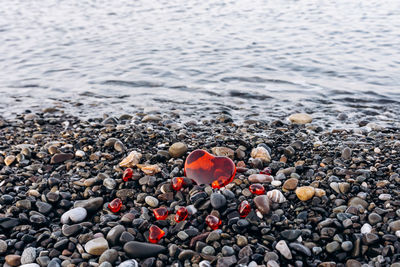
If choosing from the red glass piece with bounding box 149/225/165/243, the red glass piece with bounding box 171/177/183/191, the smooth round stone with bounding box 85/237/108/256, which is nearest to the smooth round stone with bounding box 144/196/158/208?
the red glass piece with bounding box 171/177/183/191

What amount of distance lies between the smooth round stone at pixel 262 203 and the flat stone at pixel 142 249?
3.32 feet

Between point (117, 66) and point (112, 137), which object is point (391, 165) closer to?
point (112, 137)

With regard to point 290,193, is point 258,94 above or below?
below

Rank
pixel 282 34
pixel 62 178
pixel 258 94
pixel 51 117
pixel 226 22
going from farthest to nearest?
pixel 226 22 < pixel 282 34 < pixel 258 94 < pixel 51 117 < pixel 62 178

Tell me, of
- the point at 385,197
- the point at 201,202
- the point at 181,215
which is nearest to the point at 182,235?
the point at 181,215

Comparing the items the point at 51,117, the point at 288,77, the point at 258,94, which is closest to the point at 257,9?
the point at 288,77

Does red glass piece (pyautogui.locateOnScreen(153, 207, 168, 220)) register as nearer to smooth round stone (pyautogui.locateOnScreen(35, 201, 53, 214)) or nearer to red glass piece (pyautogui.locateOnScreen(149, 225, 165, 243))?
red glass piece (pyautogui.locateOnScreen(149, 225, 165, 243))

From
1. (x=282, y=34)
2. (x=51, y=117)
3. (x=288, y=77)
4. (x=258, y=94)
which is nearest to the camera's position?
(x=51, y=117)

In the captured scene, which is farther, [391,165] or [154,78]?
[154,78]

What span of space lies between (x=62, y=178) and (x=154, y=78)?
551 cm

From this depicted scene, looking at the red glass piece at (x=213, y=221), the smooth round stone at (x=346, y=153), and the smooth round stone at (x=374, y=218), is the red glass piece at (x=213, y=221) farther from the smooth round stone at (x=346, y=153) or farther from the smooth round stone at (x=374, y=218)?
the smooth round stone at (x=346, y=153)

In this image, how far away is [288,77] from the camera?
9133mm

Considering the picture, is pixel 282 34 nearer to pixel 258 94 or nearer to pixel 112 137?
pixel 258 94

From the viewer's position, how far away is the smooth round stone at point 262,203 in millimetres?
3444
